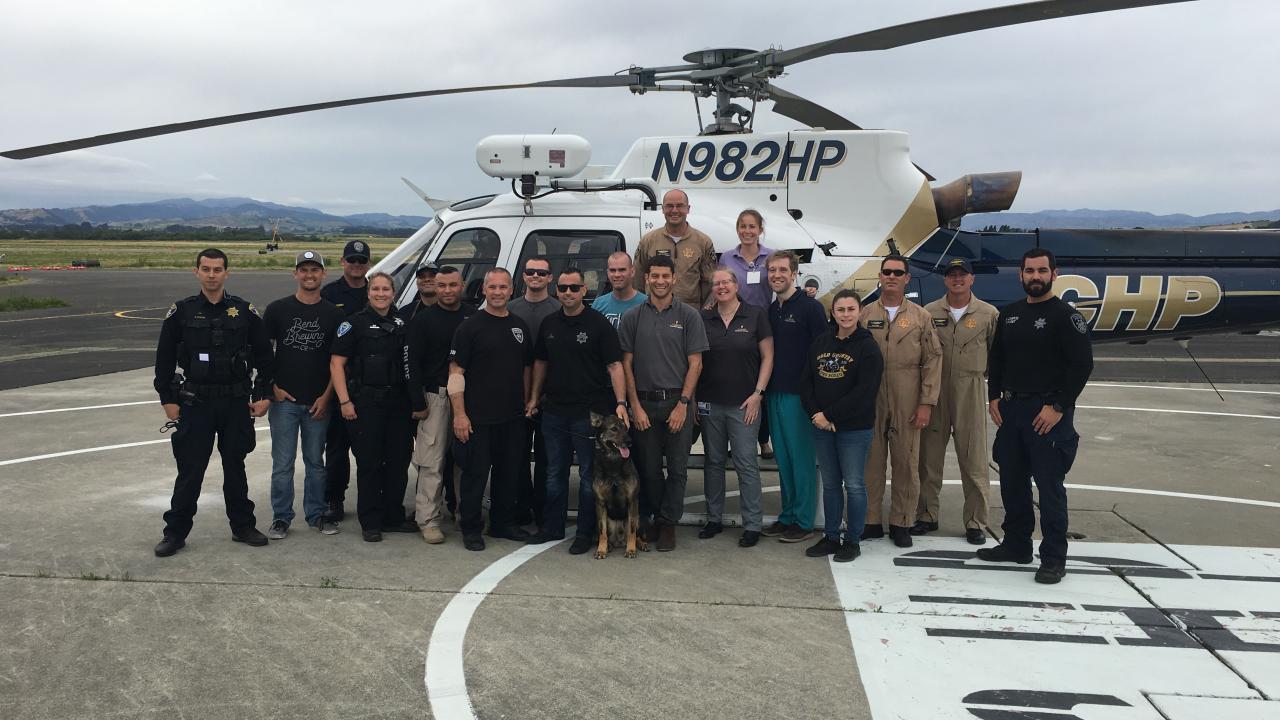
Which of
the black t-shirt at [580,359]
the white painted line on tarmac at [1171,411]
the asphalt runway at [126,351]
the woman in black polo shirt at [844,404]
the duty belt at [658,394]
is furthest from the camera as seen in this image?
the asphalt runway at [126,351]

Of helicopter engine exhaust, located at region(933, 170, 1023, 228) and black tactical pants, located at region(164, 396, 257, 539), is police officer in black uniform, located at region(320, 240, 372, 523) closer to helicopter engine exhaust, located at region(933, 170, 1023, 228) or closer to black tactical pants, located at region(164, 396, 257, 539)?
black tactical pants, located at region(164, 396, 257, 539)

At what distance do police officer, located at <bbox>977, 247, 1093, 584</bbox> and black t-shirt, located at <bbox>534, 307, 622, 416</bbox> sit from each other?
2426 mm

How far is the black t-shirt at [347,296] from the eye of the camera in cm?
641

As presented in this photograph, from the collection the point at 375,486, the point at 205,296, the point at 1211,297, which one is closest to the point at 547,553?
the point at 375,486

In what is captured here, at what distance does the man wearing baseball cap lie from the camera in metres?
5.84

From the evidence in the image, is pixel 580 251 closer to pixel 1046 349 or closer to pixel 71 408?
pixel 1046 349

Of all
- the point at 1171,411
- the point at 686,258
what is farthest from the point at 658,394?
the point at 1171,411

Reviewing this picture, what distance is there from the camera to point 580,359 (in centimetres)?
557

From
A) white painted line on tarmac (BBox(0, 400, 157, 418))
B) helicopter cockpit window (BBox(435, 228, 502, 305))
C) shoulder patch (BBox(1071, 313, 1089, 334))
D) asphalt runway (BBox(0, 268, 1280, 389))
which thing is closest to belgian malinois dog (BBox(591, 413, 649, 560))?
helicopter cockpit window (BBox(435, 228, 502, 305))

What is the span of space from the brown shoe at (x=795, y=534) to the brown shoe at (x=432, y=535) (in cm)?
234

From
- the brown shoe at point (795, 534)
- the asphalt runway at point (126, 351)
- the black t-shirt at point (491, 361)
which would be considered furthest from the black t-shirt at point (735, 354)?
the asphalt runway at point (126, 351)

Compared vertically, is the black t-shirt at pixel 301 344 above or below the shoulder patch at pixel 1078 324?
below

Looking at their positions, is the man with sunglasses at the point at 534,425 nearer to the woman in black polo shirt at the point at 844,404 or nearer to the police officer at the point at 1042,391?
the woman in black polo shirt at the point at 844,404

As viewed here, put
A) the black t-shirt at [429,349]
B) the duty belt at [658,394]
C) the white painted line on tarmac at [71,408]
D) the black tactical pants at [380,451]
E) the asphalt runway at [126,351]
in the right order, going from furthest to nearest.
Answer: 1. the asphalt runway at [126,351]
2. the white painted line on tarmac at [71,408]
3. the black tactical pants at [380,451]
4. the black t-shirt at [429,349]
5. the duty belt at [658,394]
